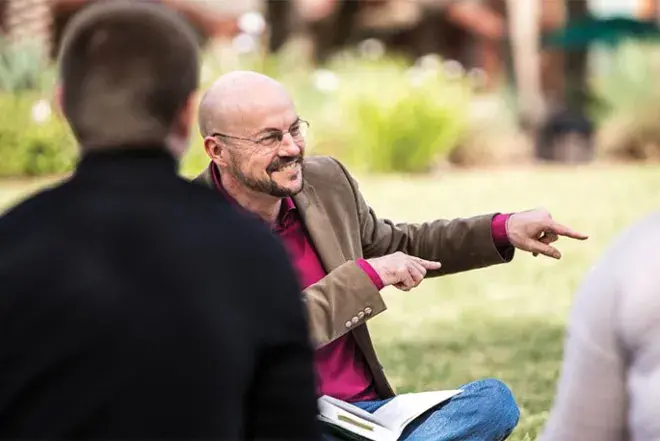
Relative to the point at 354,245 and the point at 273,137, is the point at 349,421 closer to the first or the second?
the point at 354,245

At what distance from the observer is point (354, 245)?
140 inches

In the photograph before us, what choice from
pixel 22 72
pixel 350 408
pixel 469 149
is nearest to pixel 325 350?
pixel 350 408

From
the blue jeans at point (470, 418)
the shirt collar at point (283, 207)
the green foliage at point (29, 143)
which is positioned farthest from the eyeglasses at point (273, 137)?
the green foliage at point (29, 143)

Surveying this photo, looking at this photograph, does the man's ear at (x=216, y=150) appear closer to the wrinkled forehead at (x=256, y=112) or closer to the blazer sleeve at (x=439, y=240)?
the wrinkled forehead at (x=256, y=112)

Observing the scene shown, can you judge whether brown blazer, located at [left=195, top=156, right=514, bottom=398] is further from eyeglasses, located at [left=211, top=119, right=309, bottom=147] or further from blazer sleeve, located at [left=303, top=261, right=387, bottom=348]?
eyeglasses, located at [left=211, top=119, right=309, bottom=147]

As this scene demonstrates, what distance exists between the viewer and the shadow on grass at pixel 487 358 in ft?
18.4

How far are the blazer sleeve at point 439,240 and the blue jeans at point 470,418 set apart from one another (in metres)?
0.33

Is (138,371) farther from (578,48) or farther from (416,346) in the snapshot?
(578,48)

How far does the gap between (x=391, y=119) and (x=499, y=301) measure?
8.23m

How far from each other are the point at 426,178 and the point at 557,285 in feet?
25.3

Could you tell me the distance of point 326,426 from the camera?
3.33 meters

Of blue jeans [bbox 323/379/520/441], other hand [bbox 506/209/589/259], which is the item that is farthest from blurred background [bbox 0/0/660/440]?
other hand [bbox 506/209/589/259]

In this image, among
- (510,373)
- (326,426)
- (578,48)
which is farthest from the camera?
(578,48)

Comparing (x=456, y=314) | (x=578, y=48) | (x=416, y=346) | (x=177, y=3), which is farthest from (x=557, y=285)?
(x=177, y=3)
